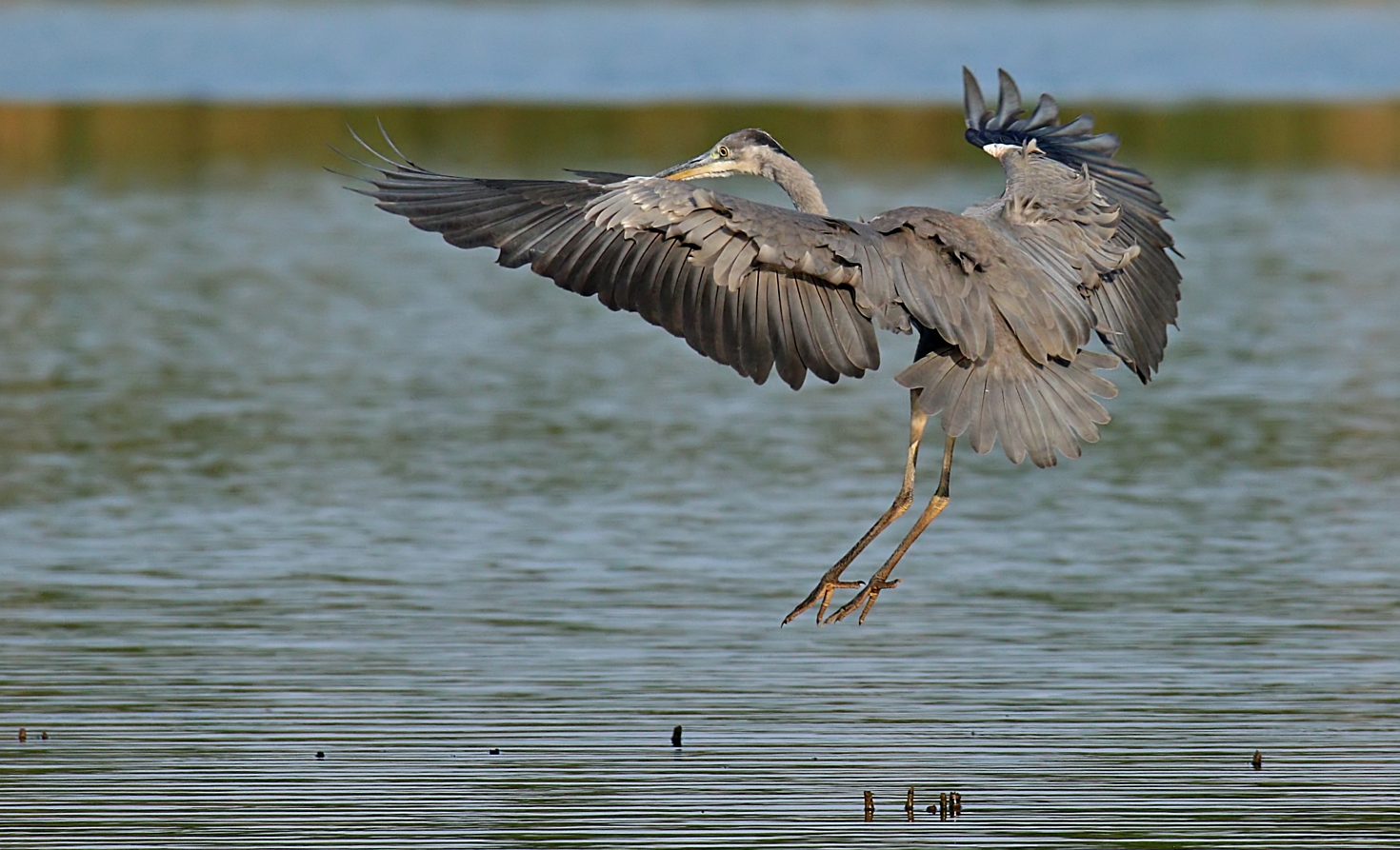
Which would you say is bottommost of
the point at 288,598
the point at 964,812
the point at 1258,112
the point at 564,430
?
the point at 964,812

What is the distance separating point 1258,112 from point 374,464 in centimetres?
2503

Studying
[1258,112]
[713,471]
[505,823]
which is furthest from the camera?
[1258,112]

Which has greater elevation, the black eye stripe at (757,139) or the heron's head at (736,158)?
the black eye stripe at (757,139)

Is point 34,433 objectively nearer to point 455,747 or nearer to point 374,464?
point 374,464

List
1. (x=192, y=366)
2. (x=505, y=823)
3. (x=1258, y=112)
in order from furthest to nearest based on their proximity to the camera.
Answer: (x=1258, y=112), (x=192, y=366), (x=505, y=823)

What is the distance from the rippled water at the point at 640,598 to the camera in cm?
737

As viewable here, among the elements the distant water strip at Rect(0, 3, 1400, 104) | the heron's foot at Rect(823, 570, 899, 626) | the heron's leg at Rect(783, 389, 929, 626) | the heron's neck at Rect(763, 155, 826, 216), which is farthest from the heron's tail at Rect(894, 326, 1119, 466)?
the distant water strip at Rect(0, 3, 1400, 104)

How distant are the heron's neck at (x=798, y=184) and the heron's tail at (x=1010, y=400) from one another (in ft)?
2.73

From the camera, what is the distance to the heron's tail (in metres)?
7.84

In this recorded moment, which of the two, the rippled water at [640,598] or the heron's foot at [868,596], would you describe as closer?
the rippled water at [640,598]

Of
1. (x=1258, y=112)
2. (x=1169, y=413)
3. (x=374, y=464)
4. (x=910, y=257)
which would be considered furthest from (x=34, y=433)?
(x=1258, y=112)

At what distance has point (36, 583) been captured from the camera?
10359mm

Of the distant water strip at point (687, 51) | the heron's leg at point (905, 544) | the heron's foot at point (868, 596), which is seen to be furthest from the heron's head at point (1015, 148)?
the distant water strip at point (687, 51)

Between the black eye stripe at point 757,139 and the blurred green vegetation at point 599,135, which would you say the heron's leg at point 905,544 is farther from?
the blurred green vegetation at point 599,135
